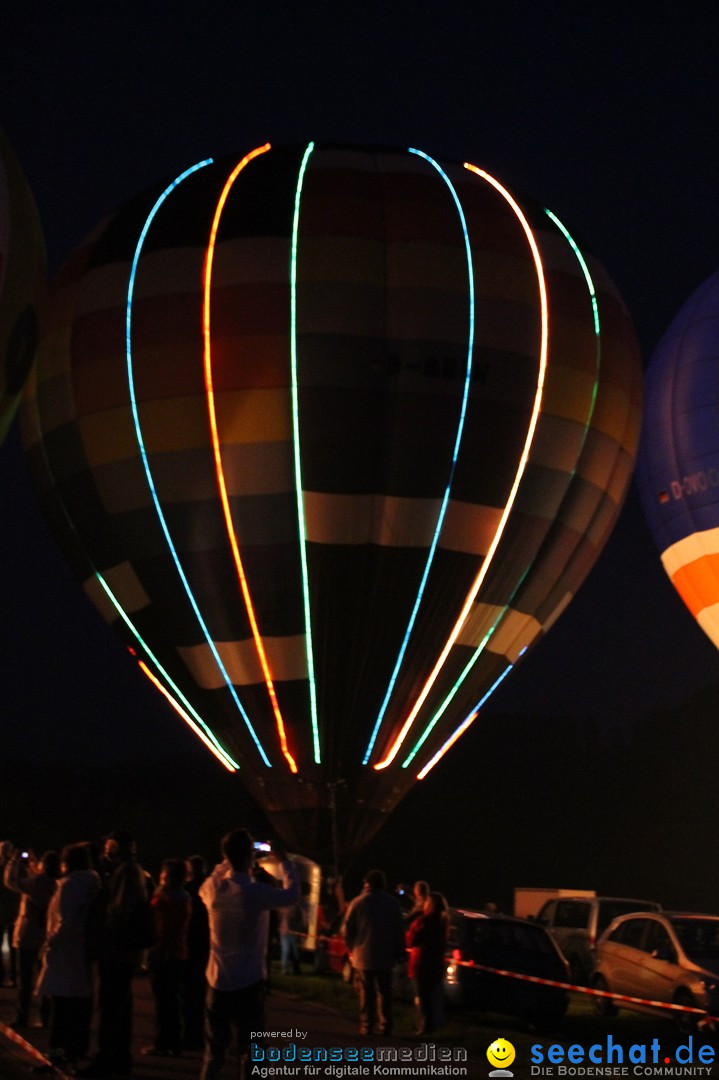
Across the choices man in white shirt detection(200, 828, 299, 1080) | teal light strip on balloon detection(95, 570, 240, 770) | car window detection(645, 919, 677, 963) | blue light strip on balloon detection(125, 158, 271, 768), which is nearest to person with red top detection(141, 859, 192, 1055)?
man in white shirt detection(200, 828, 299, 1080)

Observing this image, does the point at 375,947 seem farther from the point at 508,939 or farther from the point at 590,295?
the point at 590,295

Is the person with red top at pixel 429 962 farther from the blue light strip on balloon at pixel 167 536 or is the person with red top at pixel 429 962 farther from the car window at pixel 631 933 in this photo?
→ the blue light strip on balloon at pixel 167 536

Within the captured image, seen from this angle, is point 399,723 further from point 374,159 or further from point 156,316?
point 374,159

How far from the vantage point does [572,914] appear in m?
18.2

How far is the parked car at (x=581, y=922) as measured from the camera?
16641mm

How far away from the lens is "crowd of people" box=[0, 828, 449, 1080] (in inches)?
321

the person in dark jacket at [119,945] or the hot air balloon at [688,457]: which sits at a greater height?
the hot air balloon at [688,457]

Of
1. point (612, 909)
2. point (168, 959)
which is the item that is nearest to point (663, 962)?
point (612, 909)

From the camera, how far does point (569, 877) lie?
169 ft

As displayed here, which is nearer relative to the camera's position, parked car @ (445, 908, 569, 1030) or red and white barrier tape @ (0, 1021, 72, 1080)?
red and white barrier tape @ (0, 1021, 72, 1080)

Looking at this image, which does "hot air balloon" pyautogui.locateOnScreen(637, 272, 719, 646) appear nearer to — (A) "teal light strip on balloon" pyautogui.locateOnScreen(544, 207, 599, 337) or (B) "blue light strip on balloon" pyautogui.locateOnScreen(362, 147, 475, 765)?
(A) "teal light strip on balloon" pyautogui.locateOnScreen(544, 207, 599, 337)

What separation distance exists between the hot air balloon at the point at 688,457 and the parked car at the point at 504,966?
455 inches

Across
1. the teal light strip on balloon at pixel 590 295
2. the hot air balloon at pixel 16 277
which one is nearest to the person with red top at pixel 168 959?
the hot air balloon at pixel 16 277

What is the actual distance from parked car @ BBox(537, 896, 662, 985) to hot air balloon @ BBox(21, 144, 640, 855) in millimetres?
2216
